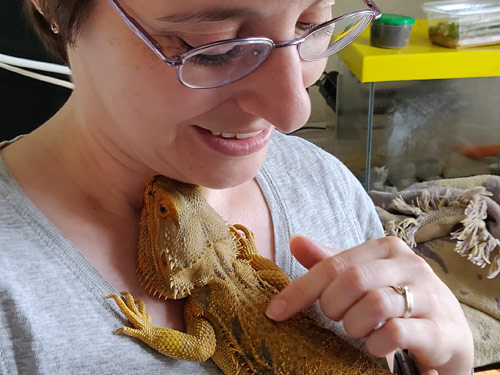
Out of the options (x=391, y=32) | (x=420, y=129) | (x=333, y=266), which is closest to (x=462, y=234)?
(x=420, y=129)

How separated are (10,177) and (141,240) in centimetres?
20

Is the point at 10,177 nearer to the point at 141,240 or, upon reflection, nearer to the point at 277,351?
the point at 141,240

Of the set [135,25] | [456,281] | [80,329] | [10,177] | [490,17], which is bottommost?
[456,281]

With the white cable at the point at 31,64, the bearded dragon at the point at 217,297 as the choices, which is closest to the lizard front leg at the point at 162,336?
the bearded dragon at the point at 217,297

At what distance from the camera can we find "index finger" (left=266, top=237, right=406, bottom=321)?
32.4 inches

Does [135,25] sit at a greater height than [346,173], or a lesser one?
greater

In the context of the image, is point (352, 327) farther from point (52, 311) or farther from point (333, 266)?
point (52, 311)

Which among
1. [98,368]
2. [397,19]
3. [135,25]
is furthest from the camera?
[397,19]

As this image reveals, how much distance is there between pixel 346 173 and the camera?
1.18 m

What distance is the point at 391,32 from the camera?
206cm

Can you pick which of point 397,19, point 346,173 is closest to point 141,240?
point 346,173

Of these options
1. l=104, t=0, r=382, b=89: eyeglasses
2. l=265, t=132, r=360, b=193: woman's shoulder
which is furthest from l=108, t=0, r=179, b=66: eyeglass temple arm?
l=265, t=132, r=360, b=193: woman's shoulder

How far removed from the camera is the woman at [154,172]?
0.67 meters

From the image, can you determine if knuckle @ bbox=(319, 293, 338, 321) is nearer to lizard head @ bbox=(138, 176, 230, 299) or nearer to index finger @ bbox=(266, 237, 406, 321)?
index finger @ bbox=(266, 237, 406, 321)
